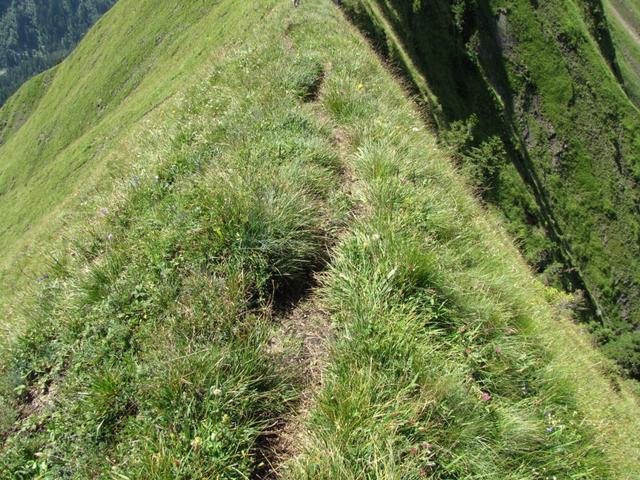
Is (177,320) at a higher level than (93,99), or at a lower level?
lower

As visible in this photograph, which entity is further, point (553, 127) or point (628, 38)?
point (628, 38)

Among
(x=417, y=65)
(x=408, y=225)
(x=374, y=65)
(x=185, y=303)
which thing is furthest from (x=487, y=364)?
(x=417, y=65)

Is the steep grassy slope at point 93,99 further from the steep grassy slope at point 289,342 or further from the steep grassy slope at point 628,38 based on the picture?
the steep grassy slope at point 628,38

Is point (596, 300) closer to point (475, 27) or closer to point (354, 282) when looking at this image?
point (475, 27)

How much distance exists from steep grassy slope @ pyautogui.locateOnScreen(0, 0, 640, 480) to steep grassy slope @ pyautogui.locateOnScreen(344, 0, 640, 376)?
32.3 metres

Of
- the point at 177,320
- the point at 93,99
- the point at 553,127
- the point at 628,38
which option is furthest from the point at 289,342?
the point at 628,38

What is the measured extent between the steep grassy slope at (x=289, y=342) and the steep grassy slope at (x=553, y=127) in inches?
1270

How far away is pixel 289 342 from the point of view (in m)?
4.25

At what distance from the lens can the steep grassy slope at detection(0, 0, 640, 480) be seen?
128 inches

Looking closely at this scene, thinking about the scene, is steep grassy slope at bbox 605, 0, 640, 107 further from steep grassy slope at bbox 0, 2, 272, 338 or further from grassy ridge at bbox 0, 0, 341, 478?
grassy ridge at bbox 0, 0, 341, 478

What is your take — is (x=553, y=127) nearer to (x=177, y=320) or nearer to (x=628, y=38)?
(x=177, y=320)

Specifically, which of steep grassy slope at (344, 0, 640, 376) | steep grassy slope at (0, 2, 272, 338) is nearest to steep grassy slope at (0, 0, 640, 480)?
steep grassy slope at (344, 0, 640, 376)

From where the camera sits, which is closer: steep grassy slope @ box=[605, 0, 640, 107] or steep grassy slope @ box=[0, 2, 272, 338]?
steep grassy slope @ box=[0, 2, 272, 338]

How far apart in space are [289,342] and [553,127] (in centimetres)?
6490
